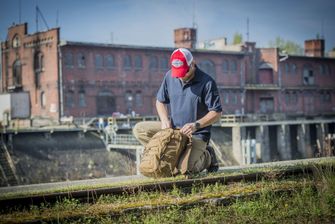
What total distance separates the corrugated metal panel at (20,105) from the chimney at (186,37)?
14.6m

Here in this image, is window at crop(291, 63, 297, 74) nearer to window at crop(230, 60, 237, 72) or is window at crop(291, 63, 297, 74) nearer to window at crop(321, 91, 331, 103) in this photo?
window at crop(321, 91, 331, 103)

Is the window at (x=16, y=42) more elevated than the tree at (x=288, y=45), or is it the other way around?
the tree at (x=288, y=45)

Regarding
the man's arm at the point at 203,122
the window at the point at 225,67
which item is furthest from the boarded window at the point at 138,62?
the man's arm at the point at 203,122

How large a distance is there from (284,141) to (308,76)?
13.5 meters

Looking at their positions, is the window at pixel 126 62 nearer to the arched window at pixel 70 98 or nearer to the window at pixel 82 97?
the window at pixel 82 97

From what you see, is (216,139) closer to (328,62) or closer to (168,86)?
(328,62)

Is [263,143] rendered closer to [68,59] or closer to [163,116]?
[68,59]

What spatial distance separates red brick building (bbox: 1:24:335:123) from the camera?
40.8 metres

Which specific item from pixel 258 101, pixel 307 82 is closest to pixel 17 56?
pixel 258 101

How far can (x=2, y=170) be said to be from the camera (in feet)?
101

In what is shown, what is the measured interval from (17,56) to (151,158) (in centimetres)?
4108

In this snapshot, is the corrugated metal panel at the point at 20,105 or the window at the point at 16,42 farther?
the window at the point at 16,42

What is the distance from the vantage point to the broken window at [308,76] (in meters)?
57.2

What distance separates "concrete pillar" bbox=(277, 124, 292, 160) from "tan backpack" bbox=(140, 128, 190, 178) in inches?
1585
